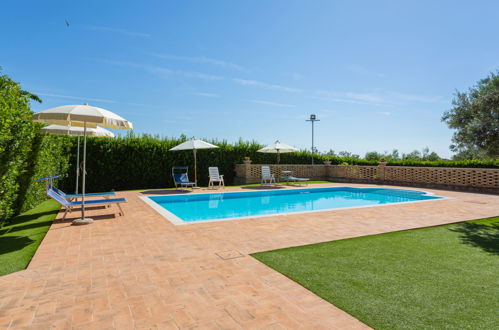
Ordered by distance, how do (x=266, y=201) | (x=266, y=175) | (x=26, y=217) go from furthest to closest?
(x=266, y=175) < (x=266, y=201) < (x=26, y=217)

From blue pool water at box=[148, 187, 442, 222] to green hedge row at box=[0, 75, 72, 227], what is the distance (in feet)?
10.9

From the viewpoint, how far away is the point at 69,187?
12.8 m

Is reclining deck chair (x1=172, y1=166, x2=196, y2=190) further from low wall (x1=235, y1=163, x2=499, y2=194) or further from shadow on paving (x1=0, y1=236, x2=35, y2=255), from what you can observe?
shadow on paving (x1=0, y1=236, x2=35, y2=255)

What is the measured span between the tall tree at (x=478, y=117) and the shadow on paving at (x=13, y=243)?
41.6 feet

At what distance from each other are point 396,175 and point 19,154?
695 inches

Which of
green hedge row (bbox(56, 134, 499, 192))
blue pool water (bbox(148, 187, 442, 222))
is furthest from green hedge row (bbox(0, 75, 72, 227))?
blue pool water (bbox(148, 187, 442, 222))

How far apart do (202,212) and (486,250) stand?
703 centimetres

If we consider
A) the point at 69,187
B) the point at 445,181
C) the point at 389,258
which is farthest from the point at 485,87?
the point at 69,187

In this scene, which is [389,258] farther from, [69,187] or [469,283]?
[69,187]

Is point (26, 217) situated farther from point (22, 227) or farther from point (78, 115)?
point (78, 115)

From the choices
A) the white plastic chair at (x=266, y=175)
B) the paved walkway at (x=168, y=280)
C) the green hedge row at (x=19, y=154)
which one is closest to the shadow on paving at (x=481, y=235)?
the paved walkway at (x=168, y=280)

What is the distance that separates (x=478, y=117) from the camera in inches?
365

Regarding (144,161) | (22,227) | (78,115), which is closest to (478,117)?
(78,115)

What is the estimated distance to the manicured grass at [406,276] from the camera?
2439 millimetres
